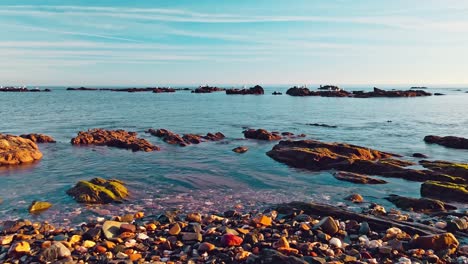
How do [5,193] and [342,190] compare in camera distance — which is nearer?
[5,193]

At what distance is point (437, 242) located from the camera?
1057cm

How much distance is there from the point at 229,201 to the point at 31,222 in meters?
7.71

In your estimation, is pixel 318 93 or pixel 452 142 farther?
pixel 318 93

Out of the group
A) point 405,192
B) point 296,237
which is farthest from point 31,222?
point 405,192

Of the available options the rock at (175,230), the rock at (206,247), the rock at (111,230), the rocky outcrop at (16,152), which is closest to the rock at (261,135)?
the rocky outcrop at (16,152)

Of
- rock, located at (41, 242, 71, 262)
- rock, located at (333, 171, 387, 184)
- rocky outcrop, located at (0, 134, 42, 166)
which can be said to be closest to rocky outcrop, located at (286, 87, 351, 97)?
rock, located at (333, 171, 387, 184)

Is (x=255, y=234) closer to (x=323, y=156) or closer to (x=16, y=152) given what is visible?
(x=323, y=156)

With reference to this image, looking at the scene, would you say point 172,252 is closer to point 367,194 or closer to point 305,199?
point 305,199

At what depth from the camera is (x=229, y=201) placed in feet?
52.9

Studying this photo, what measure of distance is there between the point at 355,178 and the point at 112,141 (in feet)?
69.5

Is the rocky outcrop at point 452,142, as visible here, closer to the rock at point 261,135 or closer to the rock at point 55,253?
the rock at point 261,135

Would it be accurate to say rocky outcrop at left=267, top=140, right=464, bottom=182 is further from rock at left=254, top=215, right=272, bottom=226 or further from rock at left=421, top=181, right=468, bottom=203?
rock at left=254, top=215, right=272, bottom=226

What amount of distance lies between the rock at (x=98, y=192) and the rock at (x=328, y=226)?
28.9 feet

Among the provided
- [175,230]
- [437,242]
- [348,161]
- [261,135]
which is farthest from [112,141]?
[437,242]
